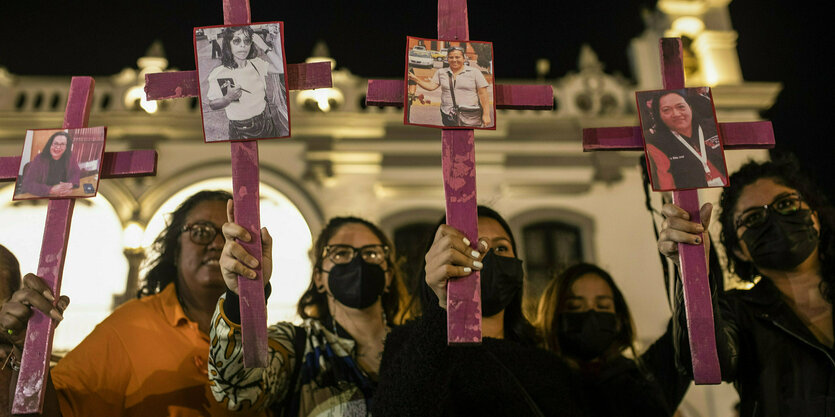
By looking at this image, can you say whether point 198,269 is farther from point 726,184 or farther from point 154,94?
point 726,184

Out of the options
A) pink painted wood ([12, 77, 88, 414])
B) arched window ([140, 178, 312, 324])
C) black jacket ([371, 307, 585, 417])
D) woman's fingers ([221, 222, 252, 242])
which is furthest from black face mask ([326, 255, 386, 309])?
arched window ([140, 178, 312, 324])

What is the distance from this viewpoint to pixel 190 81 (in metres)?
1.58

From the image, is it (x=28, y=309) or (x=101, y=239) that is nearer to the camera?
(x=28, y=309)

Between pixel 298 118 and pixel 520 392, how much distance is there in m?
4.57

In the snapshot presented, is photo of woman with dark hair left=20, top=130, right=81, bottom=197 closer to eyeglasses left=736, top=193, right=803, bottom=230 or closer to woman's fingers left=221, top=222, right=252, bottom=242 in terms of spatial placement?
woman's fingers left=221, top=222, right=252, bottom=242

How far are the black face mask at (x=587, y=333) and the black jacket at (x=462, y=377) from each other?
2.11 ft

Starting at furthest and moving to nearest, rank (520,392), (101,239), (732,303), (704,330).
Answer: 1. (101,239)
2. (732,303)
3. (520,392)
4. (704,330)

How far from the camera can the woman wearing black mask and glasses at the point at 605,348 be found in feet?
7.16

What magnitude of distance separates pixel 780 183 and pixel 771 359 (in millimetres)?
583

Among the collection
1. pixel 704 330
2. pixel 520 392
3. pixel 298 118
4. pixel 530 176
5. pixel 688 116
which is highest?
pixel 298 118

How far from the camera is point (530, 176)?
19.2 feet

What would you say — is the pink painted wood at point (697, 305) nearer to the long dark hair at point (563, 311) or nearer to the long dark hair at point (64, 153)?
the long dark hair at point (563, 311)

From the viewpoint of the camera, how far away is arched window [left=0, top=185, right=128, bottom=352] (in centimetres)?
461

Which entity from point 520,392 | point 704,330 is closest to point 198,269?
Answer: point 520,392
